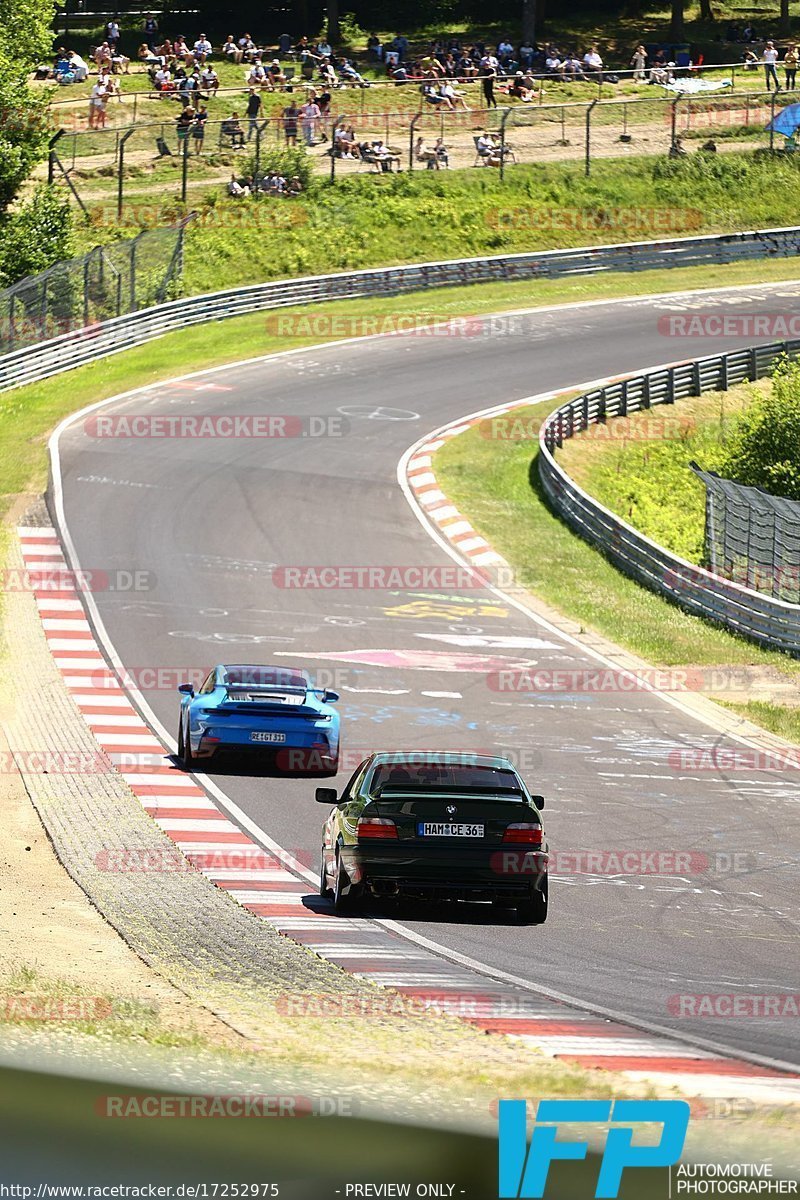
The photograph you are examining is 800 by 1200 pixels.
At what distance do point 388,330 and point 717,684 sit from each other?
2860cm

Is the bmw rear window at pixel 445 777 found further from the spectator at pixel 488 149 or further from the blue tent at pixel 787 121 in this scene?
the blue tent at pixel 787 121

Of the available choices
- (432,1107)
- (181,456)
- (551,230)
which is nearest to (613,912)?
(432,1107)

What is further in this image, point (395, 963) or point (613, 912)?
point (613, 912)

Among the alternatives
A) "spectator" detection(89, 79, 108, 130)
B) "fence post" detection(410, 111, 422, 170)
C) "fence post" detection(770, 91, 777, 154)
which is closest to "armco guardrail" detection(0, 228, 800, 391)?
"fence post" detection(410, 111, 422, 170)

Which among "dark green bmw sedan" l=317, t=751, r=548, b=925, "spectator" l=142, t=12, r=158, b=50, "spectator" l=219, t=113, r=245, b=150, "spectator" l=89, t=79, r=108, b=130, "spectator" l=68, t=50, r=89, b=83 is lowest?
"dark green bmw sedan" l=317, t=751, r=548, b=925

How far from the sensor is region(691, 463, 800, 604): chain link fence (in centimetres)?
3109

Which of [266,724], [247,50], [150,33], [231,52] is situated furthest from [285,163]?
[266,724]

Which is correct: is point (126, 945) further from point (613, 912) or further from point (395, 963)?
point (613, 912)

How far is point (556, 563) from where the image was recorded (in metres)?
34.6

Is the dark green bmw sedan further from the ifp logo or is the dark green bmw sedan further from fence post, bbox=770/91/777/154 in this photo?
fence post, bbox=770/91/777/154

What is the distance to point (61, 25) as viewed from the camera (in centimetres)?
7744

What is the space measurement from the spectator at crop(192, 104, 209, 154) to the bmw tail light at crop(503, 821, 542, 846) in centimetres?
4788

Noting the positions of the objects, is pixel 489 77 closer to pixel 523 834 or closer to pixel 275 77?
pixel 275 77

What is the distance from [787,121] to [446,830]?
59750 mm
